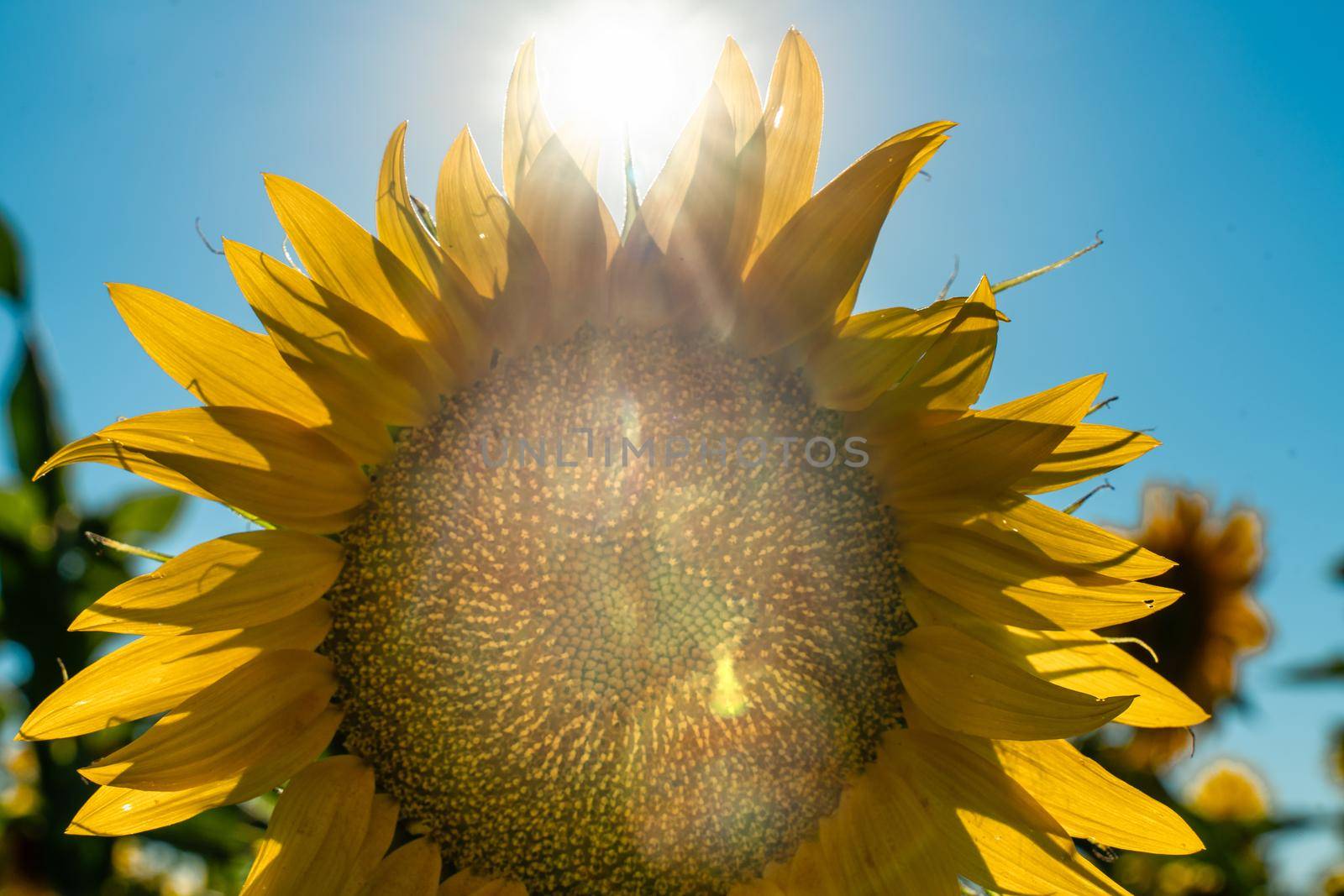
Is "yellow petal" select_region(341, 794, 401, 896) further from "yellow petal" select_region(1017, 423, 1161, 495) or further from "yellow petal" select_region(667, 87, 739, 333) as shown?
"yellow petal" select_region(1017, 423, 1161, 495)

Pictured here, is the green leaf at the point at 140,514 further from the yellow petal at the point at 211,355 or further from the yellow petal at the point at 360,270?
the yellow petal at the point at 360,270

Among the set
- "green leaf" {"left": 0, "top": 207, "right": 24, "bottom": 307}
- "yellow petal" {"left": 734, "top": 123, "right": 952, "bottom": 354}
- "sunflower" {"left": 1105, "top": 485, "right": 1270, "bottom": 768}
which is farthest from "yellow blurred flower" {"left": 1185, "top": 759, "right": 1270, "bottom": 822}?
"green leaf" {"left": 0, "top": 207, "right": 24, "bottom": 307}

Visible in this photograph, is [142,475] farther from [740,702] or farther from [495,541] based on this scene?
[740,702]

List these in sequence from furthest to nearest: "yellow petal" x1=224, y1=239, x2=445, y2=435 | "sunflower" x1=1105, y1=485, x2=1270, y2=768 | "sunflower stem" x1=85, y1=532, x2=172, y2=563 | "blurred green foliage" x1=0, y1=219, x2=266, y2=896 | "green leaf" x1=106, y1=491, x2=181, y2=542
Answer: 1. "sunflower" x1=1105, y1=485, x2=1270, y2=768
2. "green leaf" x1=106, y1=491, x2=181, y2=542
3. "blurred green foliage" x1=0, y1=219, x2=266, y2=896
4. "yellow petal" x1=224, y1=239, x2=445, y2=435
5. "sunflower stem" x1=85, y1=532, x2=172, y2=563

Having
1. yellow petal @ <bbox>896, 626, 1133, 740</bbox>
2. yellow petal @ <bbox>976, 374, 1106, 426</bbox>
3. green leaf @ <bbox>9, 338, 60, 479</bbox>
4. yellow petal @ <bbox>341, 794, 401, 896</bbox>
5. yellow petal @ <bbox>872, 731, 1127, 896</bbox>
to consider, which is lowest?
yellow petal @ <bbox>341, 794, 401, 896</bbox>

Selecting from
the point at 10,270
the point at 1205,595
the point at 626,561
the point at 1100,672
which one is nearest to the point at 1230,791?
the point at 1205,595
